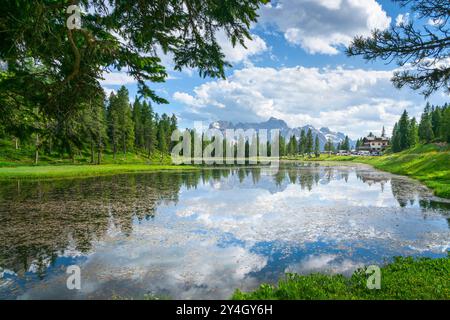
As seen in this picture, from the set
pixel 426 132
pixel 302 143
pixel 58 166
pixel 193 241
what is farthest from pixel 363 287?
pixel 302 143

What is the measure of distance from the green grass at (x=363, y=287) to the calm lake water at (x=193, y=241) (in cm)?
122

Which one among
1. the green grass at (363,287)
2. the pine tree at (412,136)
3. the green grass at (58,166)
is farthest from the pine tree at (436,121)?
the green grass at (363,287)

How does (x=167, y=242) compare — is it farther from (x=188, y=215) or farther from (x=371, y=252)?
(x=371, y=252)

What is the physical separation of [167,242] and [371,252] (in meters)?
9.44

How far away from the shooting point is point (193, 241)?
14.4 metres

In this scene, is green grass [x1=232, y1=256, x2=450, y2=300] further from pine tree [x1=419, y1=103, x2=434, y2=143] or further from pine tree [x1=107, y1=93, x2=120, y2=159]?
pine tree [x1=419, y1=103, x2=434, y2=143]

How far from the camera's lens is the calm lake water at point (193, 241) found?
32.4 feet

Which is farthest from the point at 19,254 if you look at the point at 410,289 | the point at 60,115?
the point at 410,289

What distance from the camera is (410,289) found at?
8.22 meters

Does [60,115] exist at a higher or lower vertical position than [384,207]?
higher

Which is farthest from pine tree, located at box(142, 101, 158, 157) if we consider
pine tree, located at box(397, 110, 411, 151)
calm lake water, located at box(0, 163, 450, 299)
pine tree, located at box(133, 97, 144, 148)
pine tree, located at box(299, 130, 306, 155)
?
pine tree, located at box(299, 130, 306, 155)

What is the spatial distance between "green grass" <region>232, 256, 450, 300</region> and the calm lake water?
1223 mm

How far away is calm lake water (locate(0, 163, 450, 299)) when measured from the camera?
32.4 ft

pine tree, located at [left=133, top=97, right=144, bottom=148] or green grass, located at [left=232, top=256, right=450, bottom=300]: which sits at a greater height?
pine tree, located at [left=133, top=97, right=144, bottom=148]
